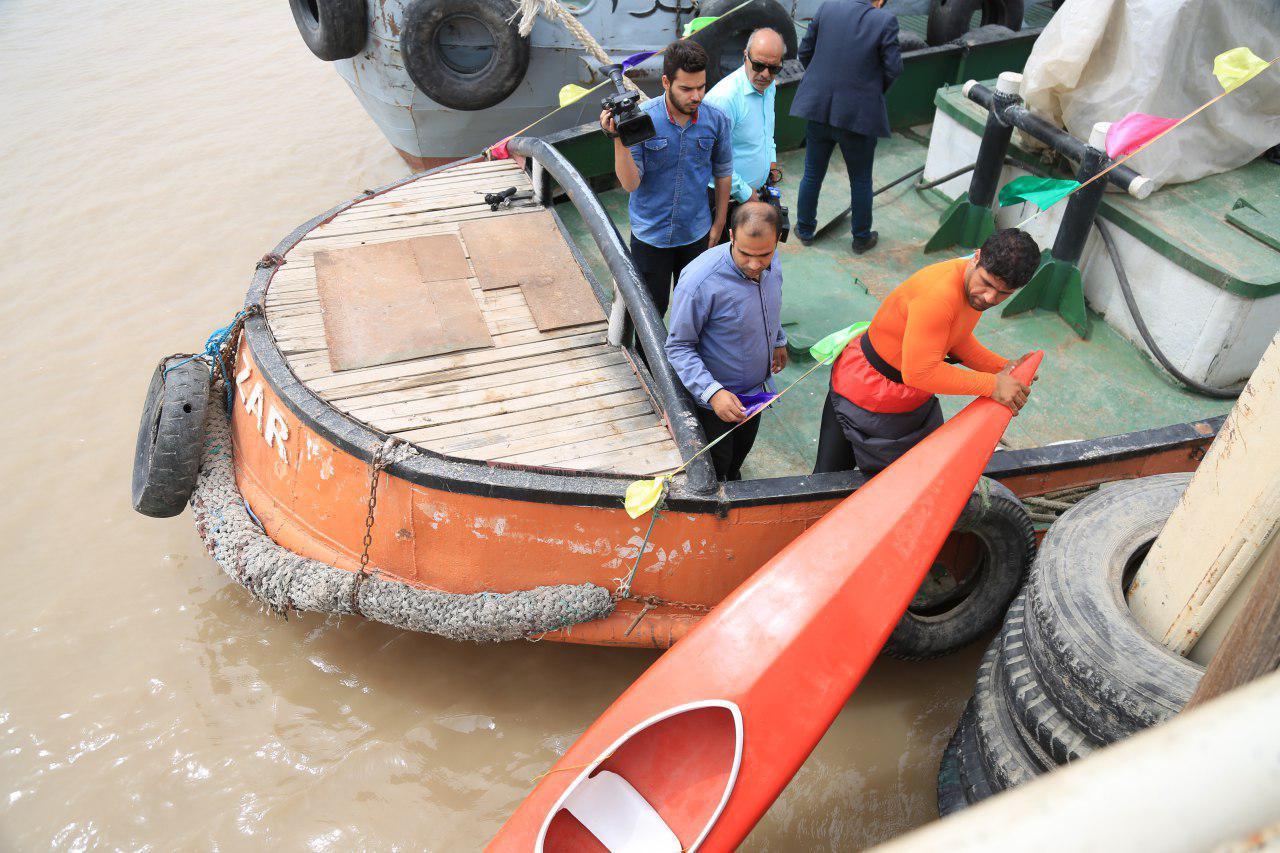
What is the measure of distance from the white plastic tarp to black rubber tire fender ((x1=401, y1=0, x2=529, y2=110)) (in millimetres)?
4357

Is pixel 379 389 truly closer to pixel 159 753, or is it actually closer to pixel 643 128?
pixel 643 128

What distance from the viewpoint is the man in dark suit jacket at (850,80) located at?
480 centimetres

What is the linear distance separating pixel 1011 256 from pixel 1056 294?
7.84ft

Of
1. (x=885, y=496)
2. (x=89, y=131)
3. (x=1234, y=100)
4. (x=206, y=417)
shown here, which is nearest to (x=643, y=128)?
(x=885, y=496)

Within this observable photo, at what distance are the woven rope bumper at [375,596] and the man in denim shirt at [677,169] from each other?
5.00ft

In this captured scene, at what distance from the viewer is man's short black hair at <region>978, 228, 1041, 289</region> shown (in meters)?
2.65

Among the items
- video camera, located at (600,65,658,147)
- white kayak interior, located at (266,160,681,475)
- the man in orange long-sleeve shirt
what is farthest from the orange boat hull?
video camera, located at (600,65,658,147)

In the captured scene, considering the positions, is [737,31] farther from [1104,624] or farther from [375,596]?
[1104,624]

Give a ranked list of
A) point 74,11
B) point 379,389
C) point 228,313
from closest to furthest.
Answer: point 379,389
point 228,313
point 74,11

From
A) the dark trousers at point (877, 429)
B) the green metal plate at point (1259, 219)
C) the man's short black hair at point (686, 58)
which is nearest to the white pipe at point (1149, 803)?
the dark trousers at point (877, 429)

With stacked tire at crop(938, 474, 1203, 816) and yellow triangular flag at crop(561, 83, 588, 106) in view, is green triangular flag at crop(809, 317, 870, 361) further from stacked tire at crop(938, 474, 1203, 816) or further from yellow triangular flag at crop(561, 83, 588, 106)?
yellow triangular flag at crop(561, 83, 588, 106)

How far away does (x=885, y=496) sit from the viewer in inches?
123

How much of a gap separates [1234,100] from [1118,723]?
3462 millimetres

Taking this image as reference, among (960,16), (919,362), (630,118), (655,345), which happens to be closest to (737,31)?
(960,16)
